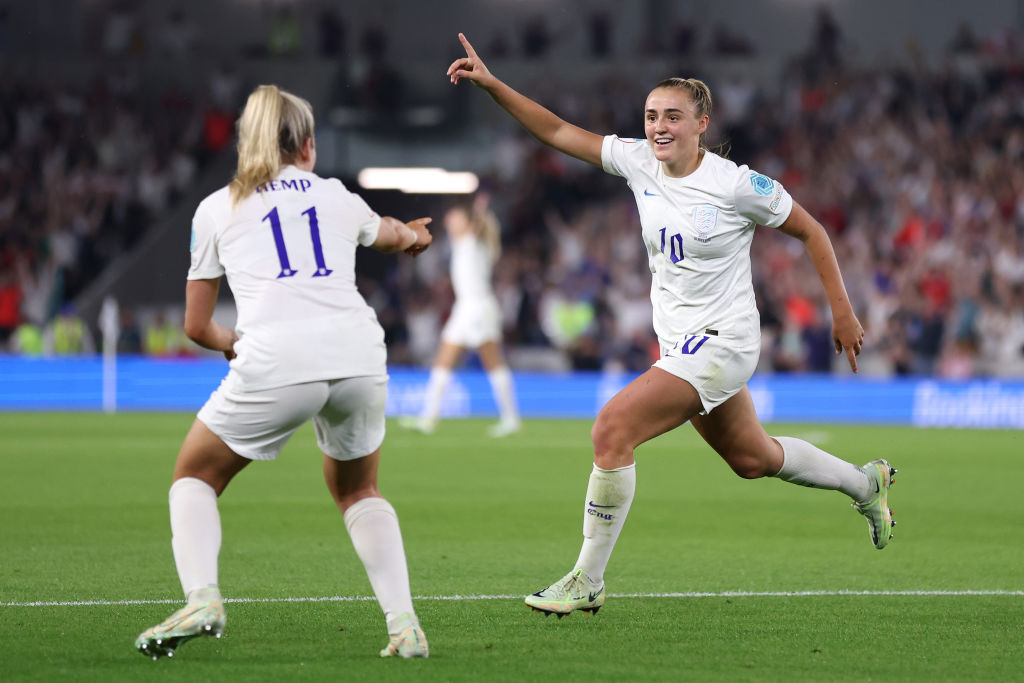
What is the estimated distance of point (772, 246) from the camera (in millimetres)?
24828

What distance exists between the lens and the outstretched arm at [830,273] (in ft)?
20.9

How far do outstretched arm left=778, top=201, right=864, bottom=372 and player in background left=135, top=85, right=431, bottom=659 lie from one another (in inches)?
81.8

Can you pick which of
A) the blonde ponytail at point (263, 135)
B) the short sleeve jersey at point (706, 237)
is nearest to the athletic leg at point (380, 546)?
the blonde ponytail at point (263, 135)

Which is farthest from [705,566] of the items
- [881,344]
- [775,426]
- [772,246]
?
[772,246]

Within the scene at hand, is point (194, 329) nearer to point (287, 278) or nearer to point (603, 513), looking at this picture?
point (287, 278)

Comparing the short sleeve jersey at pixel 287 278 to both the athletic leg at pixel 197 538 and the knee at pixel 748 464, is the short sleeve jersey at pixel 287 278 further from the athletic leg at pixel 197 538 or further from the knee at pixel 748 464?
the knee at pixel 748 464

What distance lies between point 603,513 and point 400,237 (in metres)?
1.66

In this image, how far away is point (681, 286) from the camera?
6.38 meters

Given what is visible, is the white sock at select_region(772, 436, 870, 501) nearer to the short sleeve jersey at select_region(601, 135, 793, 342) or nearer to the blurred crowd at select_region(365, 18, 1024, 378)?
the short sleeve jersey at select_region(601, 135, 793, 342)

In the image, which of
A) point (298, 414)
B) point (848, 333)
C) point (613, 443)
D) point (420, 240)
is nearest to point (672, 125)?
point (848, 333)

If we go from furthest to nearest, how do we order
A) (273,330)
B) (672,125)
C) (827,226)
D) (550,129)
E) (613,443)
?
1. (827,226)
2. (550,129)
3. (672,125)
4. (613,443)
5. (273,330)

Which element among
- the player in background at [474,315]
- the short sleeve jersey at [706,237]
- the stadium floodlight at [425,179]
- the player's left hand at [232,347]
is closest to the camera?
the player's left hand at [232,347]

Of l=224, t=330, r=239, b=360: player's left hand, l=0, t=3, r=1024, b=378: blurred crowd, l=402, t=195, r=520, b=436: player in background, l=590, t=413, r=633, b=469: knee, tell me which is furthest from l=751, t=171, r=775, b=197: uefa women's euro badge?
l=0, t=3, r=1024, b=378: blurred crowd

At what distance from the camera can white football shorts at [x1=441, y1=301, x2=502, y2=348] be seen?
17016 millimetres
